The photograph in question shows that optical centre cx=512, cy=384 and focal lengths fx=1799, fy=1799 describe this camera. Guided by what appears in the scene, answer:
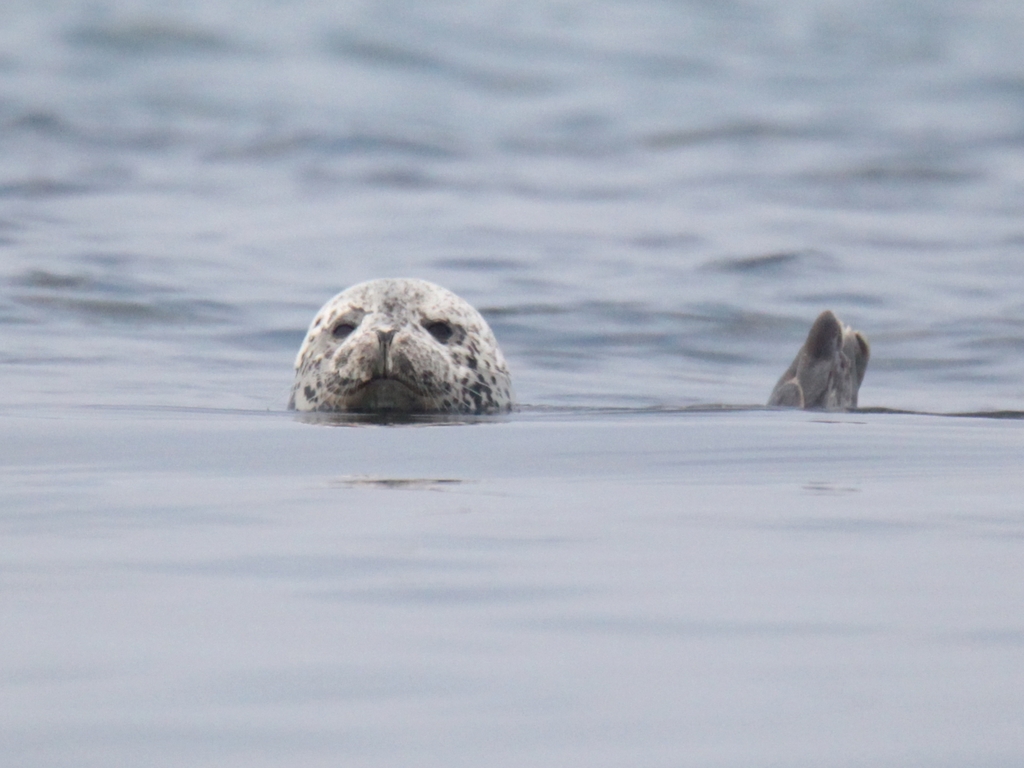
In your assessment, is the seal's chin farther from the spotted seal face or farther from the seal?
the seal

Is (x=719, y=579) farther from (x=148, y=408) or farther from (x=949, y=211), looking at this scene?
(x=949, y=211)

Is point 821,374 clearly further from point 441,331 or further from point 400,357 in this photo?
point 400,357

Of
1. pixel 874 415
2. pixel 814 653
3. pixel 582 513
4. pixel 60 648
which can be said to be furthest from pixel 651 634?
pixel 874 415

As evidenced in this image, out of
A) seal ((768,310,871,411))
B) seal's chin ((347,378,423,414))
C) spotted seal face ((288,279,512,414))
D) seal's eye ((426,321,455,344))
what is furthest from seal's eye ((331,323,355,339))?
seal ((768,310,871,411))

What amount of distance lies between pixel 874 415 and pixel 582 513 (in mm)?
3621

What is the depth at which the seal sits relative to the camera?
8531 mm

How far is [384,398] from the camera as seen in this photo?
745 cm

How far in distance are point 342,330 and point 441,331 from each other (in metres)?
0.44

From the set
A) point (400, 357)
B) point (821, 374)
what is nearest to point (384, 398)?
point (400, 357)

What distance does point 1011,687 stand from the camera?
2.76 m

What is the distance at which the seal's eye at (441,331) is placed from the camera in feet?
25.7

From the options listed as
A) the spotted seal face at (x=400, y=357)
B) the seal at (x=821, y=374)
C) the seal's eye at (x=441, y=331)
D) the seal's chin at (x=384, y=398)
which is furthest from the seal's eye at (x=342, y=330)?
the seal at (x=821, y=374)

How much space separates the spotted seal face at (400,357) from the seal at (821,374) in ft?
4.49

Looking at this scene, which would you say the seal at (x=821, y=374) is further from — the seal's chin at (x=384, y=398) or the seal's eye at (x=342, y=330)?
the seal's eye at (x=342, y=330)
